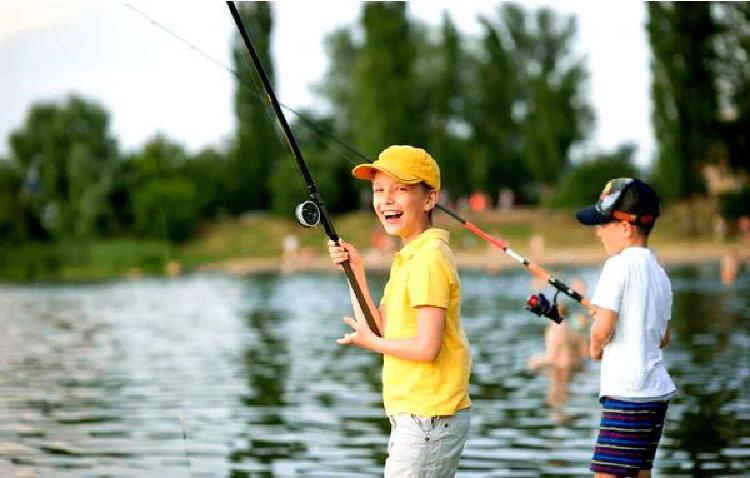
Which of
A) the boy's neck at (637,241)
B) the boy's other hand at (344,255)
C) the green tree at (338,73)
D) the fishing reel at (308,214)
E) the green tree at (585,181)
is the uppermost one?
the green tree at (338,73)

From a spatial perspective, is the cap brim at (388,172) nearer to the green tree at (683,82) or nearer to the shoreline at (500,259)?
the shoreline at (500,259)

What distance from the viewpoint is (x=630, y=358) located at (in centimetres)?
567

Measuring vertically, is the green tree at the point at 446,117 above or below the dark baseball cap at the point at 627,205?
above

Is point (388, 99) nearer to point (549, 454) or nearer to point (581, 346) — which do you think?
point (581, 346)

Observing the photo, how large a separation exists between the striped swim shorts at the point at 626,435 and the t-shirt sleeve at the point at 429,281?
1.00 meters

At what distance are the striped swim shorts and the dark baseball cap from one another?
0.66 metres

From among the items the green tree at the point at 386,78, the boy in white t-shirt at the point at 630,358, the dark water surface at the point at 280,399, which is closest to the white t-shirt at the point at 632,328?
the boy in white t-shirt at the point at 630,358

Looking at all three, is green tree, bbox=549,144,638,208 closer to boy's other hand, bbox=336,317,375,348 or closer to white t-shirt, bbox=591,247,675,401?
white t-shirt, bbox=591,247,675,401

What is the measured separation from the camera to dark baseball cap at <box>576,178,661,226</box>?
19.0 feet

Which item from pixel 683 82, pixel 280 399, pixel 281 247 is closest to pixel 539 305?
pixel 280 399

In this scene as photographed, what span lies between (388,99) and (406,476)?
58560 millimetres

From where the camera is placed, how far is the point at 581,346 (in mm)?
18281

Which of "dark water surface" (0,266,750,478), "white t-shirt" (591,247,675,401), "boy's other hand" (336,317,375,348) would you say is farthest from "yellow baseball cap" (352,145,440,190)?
"dark water surface" (0,266,750,478)

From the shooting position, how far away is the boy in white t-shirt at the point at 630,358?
5.66m
